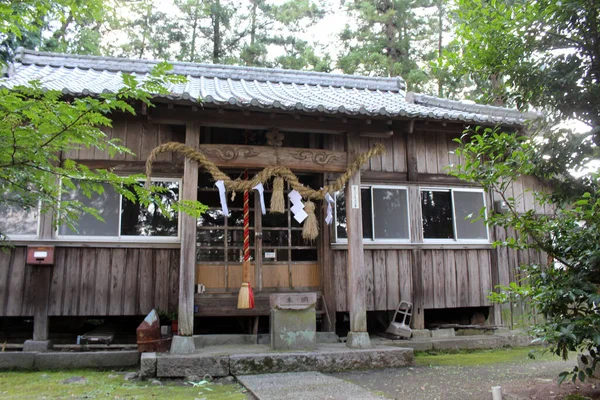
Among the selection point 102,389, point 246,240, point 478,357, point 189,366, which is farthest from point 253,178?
point 478,357

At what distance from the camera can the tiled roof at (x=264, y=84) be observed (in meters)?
9.27

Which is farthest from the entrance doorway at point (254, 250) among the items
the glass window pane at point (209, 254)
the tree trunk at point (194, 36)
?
the tree trunk at point (194, 36)

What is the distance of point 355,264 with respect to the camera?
7.93m

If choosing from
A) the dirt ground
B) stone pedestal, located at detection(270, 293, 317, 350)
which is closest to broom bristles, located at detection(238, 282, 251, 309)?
stone pedestal, located at detection(270, 293, 317, 350)

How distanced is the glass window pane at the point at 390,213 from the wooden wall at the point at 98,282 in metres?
4.09

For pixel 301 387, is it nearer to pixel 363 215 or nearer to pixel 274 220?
pixel 274 220

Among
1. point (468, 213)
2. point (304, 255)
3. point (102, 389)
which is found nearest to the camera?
point (102, 389)

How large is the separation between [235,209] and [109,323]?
3233 mm

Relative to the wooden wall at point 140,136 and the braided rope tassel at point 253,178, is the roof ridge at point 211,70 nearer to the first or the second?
the wooden wall at point 140,136

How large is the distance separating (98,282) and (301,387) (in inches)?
170

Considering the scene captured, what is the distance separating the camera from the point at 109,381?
21.6ft

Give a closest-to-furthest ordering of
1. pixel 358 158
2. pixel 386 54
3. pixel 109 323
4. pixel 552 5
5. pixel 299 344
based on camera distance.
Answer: pixel 552 5
pixel 299 344
pixel 358 158
pixel 109 323
pixel 386 54

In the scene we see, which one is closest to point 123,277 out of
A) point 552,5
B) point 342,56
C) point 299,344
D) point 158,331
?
point 158,331

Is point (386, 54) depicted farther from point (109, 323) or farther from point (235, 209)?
point (109, 323)
